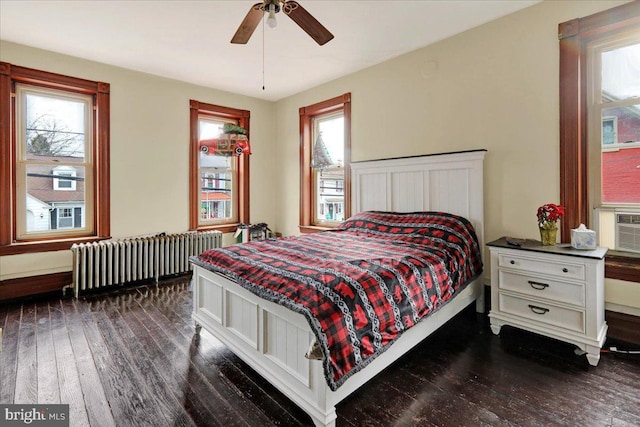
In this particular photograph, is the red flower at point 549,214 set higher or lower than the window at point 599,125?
lower

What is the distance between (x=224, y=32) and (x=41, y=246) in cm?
312

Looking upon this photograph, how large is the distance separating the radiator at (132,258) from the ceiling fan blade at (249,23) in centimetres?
285

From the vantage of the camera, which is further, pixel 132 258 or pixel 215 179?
pixel 215 179

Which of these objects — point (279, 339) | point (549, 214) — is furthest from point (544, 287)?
point (279, 339)

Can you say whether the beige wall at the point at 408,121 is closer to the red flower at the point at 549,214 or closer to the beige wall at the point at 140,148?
the beige wall at the point at 140,148

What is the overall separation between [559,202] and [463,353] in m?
1.51

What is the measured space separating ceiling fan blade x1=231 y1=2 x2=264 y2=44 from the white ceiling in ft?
2.10

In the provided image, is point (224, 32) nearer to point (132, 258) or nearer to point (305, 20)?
point (305, 20)

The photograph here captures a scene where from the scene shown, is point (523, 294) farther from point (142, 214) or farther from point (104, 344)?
point (142, 214)

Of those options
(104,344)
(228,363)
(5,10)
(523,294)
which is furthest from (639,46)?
(5,10)

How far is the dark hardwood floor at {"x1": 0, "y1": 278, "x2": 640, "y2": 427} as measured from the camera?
1.64 meters

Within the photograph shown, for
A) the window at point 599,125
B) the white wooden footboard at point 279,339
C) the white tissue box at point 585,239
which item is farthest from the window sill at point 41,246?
the window at point 599,125

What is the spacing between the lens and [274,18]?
200 cm

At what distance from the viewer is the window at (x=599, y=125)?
244 centimetres
